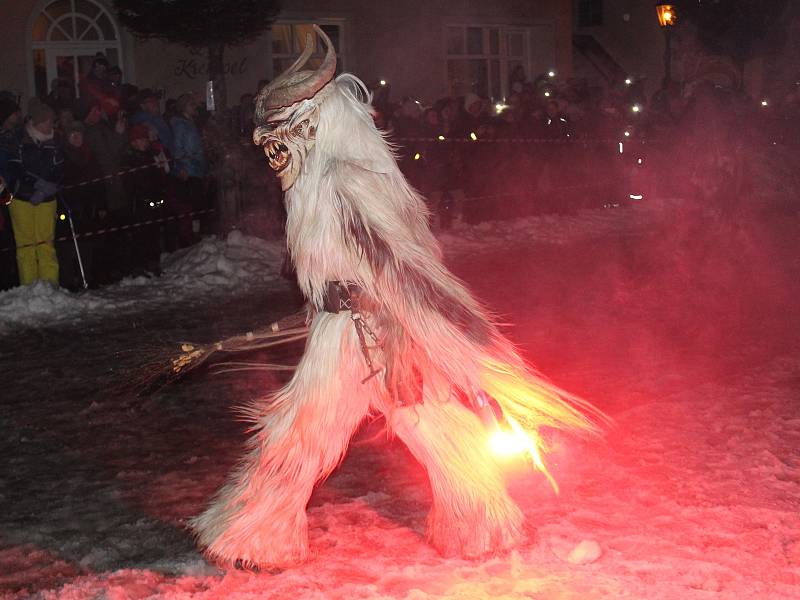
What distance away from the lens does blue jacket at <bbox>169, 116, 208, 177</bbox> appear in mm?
12734

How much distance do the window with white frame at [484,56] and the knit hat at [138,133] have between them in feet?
37.3

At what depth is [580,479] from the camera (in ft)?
17.3

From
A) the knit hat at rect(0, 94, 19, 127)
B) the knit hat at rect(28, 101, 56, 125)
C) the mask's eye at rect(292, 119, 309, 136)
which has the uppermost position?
the knit hat at rect(0, 94, 19, 127)

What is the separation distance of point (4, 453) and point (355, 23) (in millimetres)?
16363

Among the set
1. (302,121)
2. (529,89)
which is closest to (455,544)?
(302,121)

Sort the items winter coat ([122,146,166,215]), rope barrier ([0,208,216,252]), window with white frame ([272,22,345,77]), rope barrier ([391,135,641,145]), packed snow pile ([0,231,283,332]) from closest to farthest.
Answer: packed snow pile ([0,231,283,332]) → rope barrier ([0,208,216,252]) → winter coat ([122,146,166,215]) → rope barrier ([391,135,641,145]) → window with white frame ([272,22,345,77])

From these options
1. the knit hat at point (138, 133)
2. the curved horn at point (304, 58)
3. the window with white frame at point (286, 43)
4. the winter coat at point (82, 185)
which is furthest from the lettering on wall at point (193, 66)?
the curved horn at point (304, 58)

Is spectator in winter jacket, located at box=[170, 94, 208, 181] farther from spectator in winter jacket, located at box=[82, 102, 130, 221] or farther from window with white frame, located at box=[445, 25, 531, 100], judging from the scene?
window with white frame, located at box=[445, 25, 531, 100]

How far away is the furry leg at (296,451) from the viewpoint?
13.9 feet

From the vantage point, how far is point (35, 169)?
10531 mm

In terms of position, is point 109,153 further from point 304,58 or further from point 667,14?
point 667,14

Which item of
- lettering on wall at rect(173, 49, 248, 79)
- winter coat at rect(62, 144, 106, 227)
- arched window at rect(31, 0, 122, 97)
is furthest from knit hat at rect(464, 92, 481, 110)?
winter coat at rect(62, 144, 106, 227)

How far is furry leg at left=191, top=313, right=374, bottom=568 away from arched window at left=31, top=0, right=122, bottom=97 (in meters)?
15.0

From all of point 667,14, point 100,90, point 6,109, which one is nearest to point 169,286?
point 6,109
